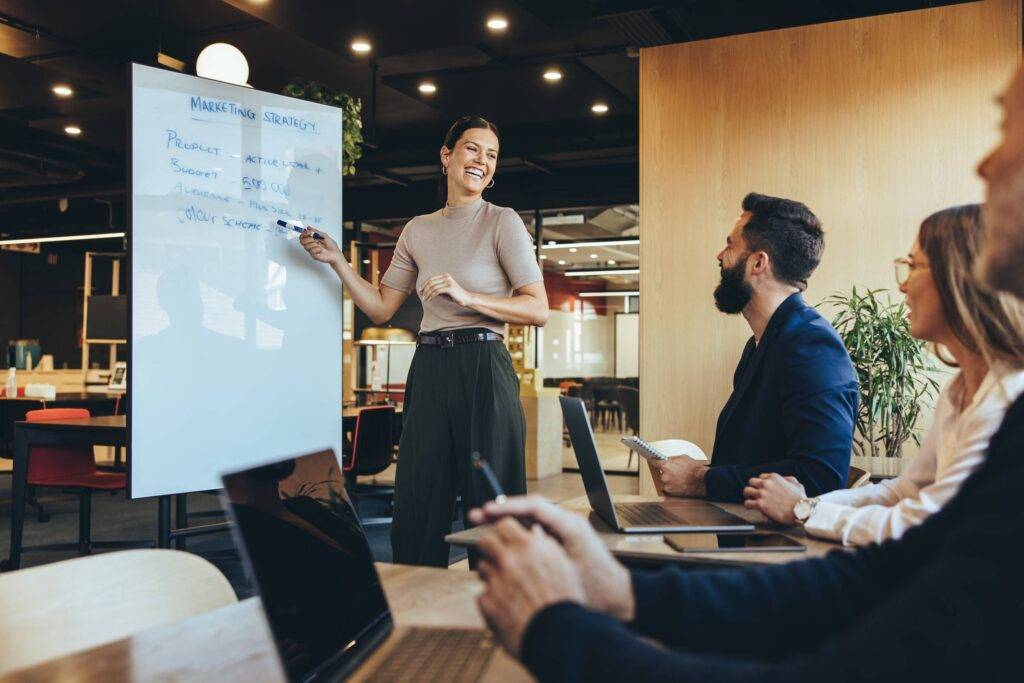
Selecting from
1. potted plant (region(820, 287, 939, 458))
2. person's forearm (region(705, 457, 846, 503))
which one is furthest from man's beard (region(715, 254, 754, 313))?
potted plant (region(820, 287, 939, 458))

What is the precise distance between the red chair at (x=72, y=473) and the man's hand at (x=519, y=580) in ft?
15.1

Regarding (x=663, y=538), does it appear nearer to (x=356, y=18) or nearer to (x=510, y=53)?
(x=356, y=18)

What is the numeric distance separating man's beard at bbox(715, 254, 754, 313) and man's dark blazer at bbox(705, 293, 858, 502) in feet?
0.51

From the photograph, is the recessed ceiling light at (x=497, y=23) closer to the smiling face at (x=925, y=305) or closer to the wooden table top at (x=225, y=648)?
the smiling face at (x=925, y=305)

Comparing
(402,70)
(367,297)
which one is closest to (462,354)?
(367,297)

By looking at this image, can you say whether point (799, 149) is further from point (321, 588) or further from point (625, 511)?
point (321, 588)

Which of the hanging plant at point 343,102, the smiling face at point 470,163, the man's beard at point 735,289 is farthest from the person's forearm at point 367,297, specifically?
the hanging plant at point 343,102

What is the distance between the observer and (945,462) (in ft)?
5.26

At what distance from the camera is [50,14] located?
20.3ft

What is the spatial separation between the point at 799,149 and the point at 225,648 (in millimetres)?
4584

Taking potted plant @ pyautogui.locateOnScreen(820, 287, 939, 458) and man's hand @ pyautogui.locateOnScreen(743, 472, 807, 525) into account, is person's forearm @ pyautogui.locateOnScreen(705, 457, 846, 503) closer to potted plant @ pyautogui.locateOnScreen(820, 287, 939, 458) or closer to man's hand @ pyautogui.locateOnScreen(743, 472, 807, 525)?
man's hand @ pyautogui.locateOnScreen(743, 472, 807, 525)

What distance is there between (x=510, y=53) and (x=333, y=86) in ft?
6.20

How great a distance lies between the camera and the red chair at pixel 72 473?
196 inches

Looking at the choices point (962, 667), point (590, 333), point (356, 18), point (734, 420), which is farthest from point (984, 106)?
point (590, 333)
